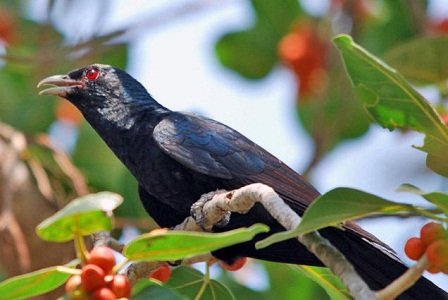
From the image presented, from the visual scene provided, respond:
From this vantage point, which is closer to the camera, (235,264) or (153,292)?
(153,292)

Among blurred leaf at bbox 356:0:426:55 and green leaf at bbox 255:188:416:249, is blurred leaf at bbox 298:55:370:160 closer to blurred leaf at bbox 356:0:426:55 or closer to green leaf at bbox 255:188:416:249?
blurred leaf at bbox 356:0:426:55

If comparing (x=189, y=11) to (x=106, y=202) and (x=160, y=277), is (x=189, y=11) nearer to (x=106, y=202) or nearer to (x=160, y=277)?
(x=160, y=277)

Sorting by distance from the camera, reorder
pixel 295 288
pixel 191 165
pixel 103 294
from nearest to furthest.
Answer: pixel 103 294 → pixel 191 165 → pixel 295 288

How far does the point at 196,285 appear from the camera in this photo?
376 cm

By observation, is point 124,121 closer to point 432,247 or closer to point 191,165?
point 191,165

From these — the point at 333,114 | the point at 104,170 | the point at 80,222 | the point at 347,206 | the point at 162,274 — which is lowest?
the point at 104,170

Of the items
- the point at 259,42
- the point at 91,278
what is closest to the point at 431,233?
the point at 91,278

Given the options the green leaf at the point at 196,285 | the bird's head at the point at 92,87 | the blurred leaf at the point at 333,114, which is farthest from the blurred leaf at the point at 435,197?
the blurred leaf at the point at 333,114

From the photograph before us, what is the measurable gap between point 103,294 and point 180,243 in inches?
9.7

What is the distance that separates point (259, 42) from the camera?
726 centimetres

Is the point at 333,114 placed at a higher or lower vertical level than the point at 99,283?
higher

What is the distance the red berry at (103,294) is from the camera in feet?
9.26

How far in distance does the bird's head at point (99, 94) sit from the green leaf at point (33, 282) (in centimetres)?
190

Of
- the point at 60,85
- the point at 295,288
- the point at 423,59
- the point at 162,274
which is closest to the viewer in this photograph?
the point at 162,274
